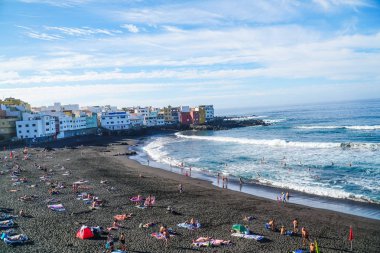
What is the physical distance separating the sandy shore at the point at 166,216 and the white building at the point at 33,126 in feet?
111

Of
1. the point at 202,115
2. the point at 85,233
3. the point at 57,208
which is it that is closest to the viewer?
the point at 85,233

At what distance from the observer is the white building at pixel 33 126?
210 ft

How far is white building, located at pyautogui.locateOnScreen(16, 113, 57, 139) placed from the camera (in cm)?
6400

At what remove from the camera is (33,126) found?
64.4 metres

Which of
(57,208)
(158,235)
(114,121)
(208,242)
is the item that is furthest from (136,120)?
(208,242)

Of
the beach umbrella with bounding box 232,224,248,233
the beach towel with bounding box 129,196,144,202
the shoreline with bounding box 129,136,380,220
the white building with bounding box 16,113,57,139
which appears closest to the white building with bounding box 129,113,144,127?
the white building with bounding box 16,113,57,139

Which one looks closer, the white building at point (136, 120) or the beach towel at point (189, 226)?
the beach towel at point (189, 226)

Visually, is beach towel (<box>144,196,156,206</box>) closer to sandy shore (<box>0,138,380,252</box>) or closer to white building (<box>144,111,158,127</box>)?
sandy shore (<box>0,138,380,252</box>)

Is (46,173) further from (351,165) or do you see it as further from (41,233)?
(351,165)

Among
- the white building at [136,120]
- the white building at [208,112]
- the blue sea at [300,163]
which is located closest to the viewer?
the blue sea at [300,163]

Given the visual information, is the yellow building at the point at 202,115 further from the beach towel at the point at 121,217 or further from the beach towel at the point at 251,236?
the beach towel at the point at 251,236

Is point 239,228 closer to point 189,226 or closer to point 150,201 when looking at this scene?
point 189,226

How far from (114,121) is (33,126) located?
24854 millimetres

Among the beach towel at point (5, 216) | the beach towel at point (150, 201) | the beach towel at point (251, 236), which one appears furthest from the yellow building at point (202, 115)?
the beach towel at point (251, 236)
